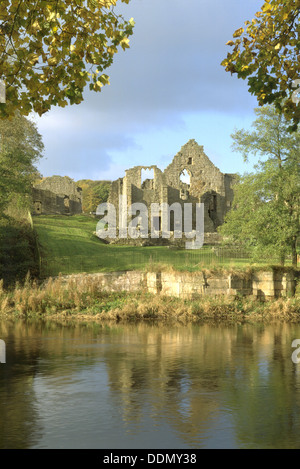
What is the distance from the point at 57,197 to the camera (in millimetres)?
67562

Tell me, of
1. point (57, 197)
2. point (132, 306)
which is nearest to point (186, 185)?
point (57, 197)

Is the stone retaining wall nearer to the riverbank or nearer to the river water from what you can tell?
the riverbank

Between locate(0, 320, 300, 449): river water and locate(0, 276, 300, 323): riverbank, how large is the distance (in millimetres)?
3087

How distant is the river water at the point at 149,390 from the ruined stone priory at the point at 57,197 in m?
48.5

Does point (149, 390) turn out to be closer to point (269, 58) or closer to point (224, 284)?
point (269, 58)

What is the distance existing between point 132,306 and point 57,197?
161 feet

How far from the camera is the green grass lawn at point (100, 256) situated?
2812cm

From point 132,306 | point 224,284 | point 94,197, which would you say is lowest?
point 132,306

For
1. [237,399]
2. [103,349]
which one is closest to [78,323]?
[103,349]

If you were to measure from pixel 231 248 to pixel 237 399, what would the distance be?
79.3 ft

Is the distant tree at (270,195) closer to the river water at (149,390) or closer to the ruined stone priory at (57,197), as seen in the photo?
the river water at (149,390)

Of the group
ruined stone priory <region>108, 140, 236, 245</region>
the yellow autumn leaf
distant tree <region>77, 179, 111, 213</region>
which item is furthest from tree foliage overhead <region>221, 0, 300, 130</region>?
distant tree <region>77, 179, 111, 213</region>

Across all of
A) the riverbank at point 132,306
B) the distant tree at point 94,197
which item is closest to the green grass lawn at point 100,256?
the riverbank at point 132,306

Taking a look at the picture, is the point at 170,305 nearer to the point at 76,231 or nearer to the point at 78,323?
the point at 78,323
